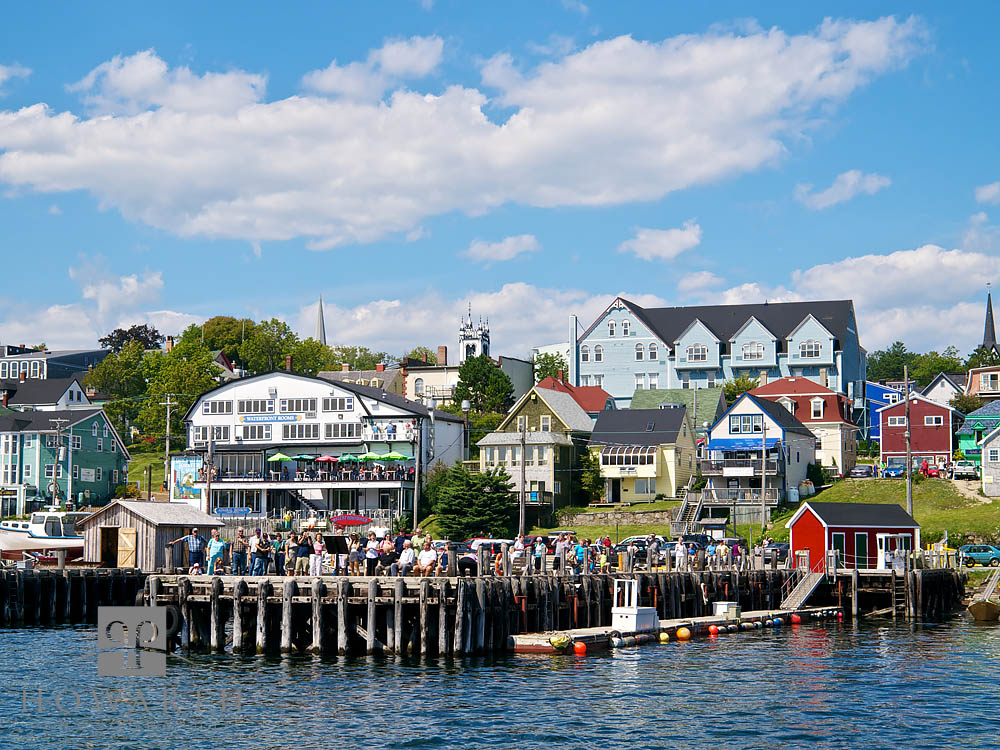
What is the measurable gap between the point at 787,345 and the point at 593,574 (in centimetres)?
7452

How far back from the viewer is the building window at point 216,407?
98875 mm

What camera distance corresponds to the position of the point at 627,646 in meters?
41.1

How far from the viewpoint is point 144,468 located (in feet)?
394

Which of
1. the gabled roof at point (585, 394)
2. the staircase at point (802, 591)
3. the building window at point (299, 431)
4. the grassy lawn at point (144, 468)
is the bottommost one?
the staircase at point (802, 591)

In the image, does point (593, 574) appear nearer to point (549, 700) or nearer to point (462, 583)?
point (462, 583)

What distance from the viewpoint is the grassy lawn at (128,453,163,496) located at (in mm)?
114269

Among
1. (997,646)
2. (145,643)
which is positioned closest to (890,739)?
(997,646)

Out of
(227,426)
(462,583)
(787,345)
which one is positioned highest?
(787,345)

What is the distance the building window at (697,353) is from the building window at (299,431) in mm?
40015

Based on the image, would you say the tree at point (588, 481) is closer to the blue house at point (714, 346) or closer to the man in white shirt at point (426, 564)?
the blue house at point (714, 346)

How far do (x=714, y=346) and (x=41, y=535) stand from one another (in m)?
66.5

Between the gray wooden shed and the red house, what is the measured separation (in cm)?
5893

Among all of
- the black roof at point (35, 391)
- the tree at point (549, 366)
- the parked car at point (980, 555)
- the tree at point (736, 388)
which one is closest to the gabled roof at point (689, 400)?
the tree at point (736, 388)

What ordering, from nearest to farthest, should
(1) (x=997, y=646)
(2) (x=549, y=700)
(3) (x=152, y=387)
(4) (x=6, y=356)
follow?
(2) (x=549, y=700)
(1) (x=997, y=646)
(3) (x=152, y=387)
(4) (x=6, y=356)
